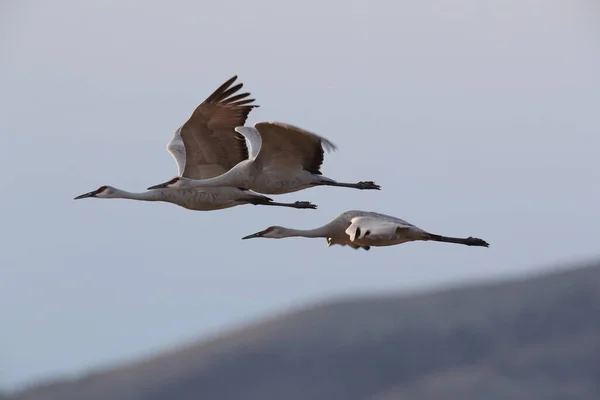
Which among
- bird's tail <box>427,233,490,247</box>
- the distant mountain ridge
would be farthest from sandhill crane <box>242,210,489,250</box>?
the distant mountain ridge

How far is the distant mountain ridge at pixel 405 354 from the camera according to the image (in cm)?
9962

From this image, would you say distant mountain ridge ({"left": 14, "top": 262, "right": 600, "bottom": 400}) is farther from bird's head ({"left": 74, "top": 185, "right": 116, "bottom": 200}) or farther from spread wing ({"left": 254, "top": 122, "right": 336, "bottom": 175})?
spread wing ({"left": 254, "top": 122, "right": 336, "bottom": 175})

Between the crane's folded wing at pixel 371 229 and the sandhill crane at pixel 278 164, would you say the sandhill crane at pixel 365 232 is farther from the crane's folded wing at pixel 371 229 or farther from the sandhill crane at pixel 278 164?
the sandhill crane at pixel 278 164

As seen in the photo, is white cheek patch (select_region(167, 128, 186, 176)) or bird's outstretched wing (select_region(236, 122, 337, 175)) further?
white cheek patch (select_region(167, 128, 186, 176))

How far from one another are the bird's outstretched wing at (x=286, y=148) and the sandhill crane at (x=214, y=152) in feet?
3.70

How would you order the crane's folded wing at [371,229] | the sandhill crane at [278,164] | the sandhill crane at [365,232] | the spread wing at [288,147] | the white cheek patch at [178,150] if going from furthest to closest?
the white cheek patch at [178,150]
the sandhill crane at [278,164]
the spread wing at [288,147]
the sandhill crane at [365,232]
the crane's folded wing at [371,229]

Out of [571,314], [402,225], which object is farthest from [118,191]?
[571,314]

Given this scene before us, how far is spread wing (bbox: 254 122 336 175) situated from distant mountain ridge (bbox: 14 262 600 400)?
74.4m

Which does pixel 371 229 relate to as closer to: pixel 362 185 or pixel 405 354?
pixel 362 185

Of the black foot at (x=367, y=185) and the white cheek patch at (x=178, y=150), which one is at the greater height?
the white cheek patch at (x=178, y=150)

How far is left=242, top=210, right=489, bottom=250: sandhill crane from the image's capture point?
741 inches

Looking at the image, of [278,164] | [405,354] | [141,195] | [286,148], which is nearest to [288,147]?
[286,148]

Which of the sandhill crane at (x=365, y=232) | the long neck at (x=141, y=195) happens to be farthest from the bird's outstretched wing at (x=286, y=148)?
the long neck at (x=141, y=195)

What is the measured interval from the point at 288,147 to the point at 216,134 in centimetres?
241
